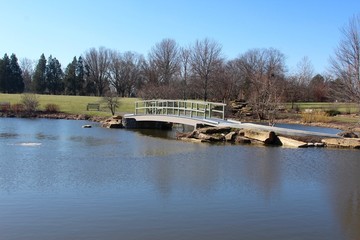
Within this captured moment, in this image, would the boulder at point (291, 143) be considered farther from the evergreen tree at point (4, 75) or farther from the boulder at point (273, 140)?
the evergreen tree at point (4, 75)

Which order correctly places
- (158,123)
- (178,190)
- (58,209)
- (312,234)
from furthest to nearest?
(158,123), (178,190), (58,209), (312,234)

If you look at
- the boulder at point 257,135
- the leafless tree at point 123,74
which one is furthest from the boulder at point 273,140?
the leafless tree at point 123,74

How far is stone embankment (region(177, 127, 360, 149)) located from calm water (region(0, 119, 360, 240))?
2046 mm

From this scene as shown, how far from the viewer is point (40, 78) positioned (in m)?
88.6

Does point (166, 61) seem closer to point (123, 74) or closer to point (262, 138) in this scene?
point (123, 74)

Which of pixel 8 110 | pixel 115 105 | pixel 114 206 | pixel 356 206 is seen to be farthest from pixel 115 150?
pixel 8 110

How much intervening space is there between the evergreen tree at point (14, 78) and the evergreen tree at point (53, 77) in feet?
18.8

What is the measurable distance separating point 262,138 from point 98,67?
239ft

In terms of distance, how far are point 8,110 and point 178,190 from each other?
4257 centimetres

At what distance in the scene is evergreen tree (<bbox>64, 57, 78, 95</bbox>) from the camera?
8986cm

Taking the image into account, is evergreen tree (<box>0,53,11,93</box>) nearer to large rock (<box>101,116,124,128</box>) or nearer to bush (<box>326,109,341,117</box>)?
large rock (<box>101,116,124,128</box>)

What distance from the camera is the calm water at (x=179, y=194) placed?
346 inches

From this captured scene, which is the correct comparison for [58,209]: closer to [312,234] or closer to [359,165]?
[312,234]

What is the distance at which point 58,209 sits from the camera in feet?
32.8
